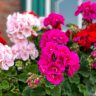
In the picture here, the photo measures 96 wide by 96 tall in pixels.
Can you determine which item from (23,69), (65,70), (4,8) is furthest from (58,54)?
(4,8)

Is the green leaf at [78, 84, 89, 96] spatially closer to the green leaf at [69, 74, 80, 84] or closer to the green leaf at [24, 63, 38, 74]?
the green leaf at [69, 74, 80, 84]

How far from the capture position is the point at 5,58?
1953 mm

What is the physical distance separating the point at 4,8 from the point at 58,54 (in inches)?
102

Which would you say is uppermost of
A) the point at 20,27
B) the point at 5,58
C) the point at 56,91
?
the point at 20,27

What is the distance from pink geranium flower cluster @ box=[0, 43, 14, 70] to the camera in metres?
1.94

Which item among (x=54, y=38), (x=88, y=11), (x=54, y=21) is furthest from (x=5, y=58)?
(x=88, y=11)

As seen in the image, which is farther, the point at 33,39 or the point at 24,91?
the point at 33,39

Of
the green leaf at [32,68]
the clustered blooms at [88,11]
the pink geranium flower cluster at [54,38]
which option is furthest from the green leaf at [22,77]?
the clustered blooms at [88,11]

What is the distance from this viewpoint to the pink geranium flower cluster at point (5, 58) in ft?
6.38

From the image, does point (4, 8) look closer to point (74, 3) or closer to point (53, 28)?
point (74, 3)

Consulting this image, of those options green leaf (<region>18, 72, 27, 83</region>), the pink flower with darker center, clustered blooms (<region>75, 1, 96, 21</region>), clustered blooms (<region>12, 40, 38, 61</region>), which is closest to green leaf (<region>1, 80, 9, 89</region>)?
green leaf (<region>18, 72, 27, 83</region>)

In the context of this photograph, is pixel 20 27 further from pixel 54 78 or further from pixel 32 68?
pixel 54 78

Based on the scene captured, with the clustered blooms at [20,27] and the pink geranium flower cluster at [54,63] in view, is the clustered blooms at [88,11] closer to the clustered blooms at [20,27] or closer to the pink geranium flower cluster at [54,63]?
the clustered blooms at [20,27]

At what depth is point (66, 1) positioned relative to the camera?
4.40 meters
